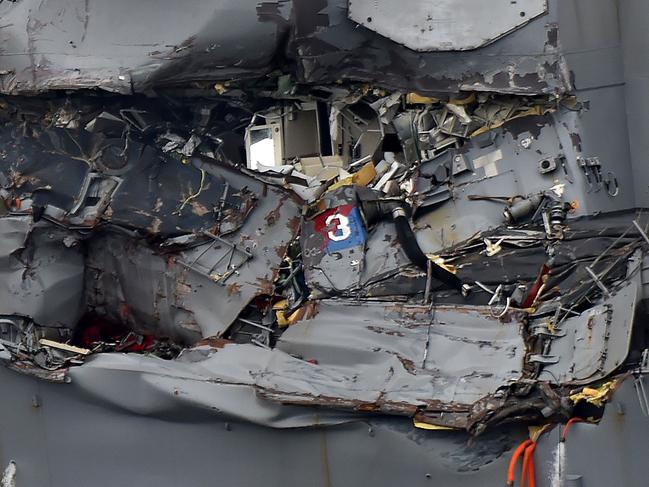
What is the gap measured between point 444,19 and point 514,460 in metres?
2.85

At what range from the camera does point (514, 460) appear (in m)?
7.11

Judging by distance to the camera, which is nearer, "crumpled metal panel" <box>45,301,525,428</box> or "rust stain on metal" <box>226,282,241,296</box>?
"crumpled metal panel" <box>45,301,525,428</box>

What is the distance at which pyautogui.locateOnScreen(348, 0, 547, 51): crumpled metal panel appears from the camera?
8430 mm

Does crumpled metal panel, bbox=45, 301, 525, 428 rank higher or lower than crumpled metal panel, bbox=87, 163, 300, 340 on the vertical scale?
lower

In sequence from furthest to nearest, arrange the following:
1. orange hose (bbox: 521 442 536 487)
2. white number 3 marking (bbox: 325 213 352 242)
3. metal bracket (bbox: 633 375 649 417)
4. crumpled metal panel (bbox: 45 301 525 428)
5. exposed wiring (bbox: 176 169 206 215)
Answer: exposed wiring (bbox: 176 169 206 215) < white number 3 marking (bbox: 325 213 352 242) < crumpled metal panel (bbox: 45 301 525 428) < orange hose (bbox: 521 442 536 487) < metal bracket (bbox: 633 375 649 417)

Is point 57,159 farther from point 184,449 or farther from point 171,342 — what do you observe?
point 184,449

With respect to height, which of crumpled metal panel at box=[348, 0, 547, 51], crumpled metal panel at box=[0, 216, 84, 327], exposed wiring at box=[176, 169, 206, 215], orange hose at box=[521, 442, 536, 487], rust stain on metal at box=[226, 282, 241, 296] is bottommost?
orange hose at box=[521, 442, 536, 487]

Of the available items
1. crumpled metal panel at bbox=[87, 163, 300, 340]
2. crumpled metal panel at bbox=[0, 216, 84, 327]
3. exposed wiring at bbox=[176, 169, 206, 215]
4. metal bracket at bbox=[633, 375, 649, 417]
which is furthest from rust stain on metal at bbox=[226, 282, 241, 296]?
metal bracket at bbox=[633, 375, 649, 417]

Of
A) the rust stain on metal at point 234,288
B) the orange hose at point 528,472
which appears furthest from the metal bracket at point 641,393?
the rust stain on metal at point 234,288

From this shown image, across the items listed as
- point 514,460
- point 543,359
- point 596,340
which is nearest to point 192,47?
point 543,359

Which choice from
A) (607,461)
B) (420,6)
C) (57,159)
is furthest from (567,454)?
(57,159)

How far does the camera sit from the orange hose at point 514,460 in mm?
7086

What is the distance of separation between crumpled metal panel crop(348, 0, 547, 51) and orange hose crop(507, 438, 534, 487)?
101 inches

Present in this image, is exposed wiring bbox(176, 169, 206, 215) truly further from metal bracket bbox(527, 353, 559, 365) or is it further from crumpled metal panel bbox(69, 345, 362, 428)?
metal bracket bbox(527, 353, 559, 365)
